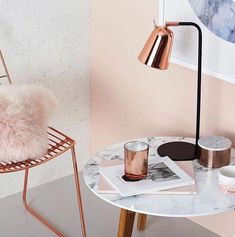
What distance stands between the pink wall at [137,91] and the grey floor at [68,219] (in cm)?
12

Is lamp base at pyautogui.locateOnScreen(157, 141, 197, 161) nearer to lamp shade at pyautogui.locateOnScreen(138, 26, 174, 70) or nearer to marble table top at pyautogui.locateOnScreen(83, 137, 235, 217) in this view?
marble table top at pyautogui.locateOnScreen(83, 137, 235, 217)

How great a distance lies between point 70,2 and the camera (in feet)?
7.64

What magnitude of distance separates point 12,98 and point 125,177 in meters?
0.49

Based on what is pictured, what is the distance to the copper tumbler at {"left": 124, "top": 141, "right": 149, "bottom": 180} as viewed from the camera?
165 cm

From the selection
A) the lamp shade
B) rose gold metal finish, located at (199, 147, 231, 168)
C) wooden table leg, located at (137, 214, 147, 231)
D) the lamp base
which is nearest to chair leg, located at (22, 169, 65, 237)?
wooden table leg, located at (137, 214, 147, 231)

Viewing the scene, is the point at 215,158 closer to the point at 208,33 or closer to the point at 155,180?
the point at 155,180

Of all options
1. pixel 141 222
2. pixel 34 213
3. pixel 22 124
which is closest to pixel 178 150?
pixel 141 222

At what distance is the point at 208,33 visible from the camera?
1885 millimetres

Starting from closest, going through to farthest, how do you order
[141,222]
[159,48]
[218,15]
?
[159,48] < [218,15] < [141,222]

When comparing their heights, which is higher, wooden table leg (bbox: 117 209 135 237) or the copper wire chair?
the copper wire chair

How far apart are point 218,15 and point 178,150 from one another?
465 mm

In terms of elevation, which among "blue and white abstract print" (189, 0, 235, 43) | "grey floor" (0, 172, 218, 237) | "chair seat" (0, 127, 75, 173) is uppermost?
"blue and white abstract print" (189, 0, 235, 43)

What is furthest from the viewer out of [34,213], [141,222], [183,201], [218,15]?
[34,213]

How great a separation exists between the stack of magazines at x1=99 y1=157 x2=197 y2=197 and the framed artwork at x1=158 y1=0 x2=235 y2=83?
1.20 feet
